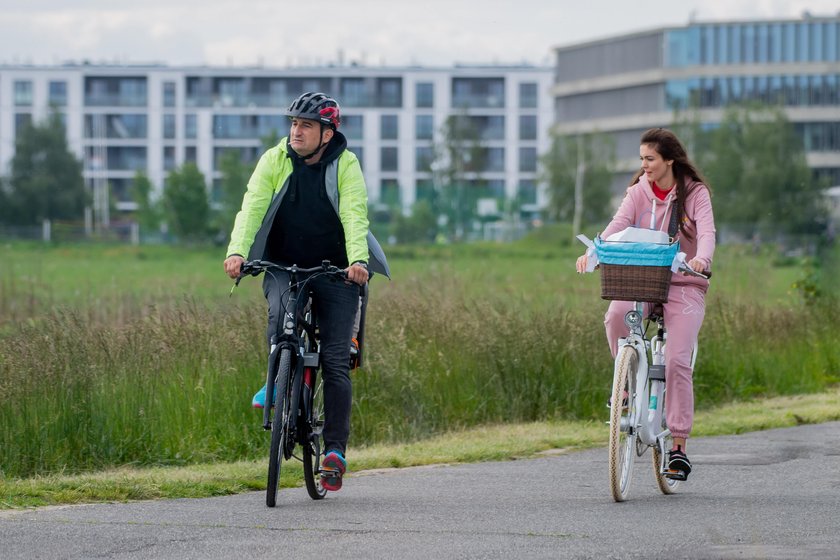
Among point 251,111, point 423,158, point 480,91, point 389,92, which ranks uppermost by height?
point 480,91

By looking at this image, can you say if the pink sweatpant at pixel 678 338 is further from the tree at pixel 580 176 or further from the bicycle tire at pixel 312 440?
the tree at pixel 580 176

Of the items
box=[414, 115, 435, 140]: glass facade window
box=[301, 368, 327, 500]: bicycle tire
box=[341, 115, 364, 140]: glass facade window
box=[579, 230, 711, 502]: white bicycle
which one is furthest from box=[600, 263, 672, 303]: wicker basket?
box=[414, 115, 435, 140]: glass facade window

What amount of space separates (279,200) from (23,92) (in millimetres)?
123926

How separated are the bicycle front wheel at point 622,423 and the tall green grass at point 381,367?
3.51 metres

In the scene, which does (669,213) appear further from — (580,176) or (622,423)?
(580,176)

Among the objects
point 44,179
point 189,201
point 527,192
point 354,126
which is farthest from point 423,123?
point 189,201

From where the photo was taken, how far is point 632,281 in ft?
26.7

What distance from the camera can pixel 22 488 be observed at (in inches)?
325

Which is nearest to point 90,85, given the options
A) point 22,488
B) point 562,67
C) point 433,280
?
point 562,67

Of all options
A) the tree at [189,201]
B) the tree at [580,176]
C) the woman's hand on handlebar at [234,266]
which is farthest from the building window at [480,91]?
the woman's hand on handlebar at [234,266]

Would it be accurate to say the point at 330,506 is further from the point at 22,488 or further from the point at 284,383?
the point at 22,488

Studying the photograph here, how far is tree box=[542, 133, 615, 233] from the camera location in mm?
99375

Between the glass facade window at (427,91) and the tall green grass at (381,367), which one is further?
the glass facade window at (427,91)

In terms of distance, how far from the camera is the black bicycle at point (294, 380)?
301 inches
